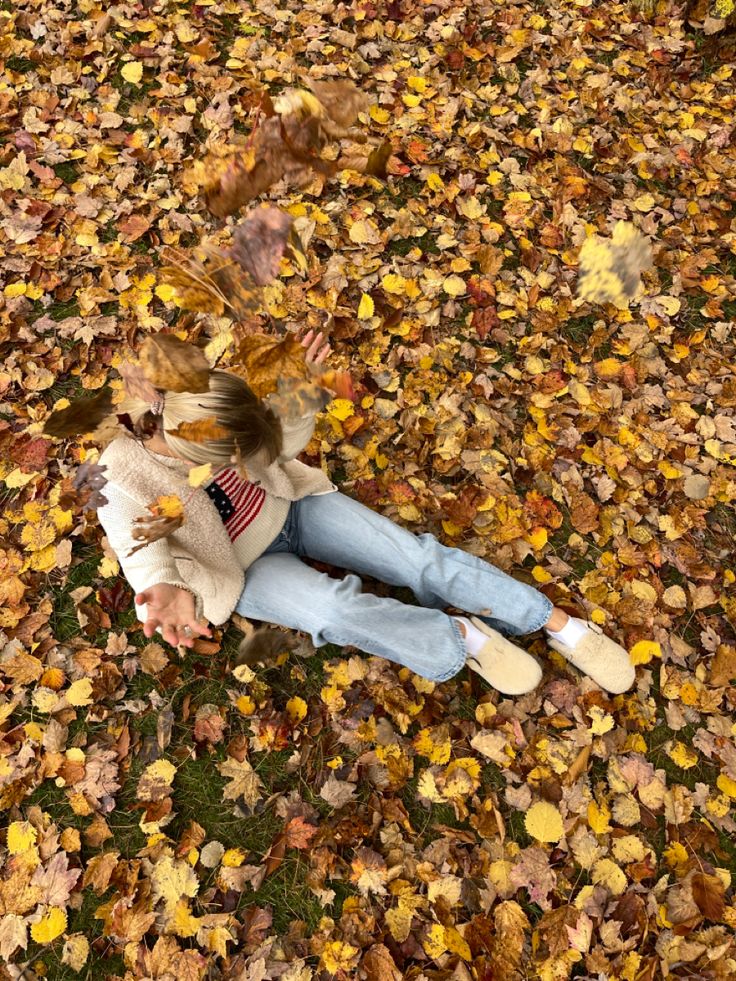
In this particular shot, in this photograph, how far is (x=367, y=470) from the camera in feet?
9.37

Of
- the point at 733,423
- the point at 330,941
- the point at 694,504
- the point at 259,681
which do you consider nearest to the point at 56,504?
the point at 259,681

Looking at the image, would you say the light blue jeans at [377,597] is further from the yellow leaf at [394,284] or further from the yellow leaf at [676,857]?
the yellow leaf at [394,284]

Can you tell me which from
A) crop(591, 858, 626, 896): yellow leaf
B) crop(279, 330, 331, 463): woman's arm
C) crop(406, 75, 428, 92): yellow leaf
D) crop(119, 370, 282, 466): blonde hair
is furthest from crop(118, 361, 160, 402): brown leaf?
crop(406, 75, 428, 92): yellow leaf

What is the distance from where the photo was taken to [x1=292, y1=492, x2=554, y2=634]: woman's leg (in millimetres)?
2365

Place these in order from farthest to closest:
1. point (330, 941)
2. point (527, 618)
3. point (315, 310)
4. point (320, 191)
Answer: point (320, 191), point (315, 310), point (527, 618), point (330, 941)

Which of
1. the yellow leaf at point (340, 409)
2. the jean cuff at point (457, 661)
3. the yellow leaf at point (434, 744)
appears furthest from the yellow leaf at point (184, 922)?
the yellow leaf at point (340, 409)

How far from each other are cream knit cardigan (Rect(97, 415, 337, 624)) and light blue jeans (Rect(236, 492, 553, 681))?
4.4 inches

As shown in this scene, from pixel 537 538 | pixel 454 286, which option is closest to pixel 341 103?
pixel 454 286

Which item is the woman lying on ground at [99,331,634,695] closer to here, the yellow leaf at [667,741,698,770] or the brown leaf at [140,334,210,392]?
the brown leaf at [140,334,210,392]

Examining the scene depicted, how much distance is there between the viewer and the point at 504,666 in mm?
2344

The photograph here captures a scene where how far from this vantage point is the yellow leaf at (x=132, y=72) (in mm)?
3811

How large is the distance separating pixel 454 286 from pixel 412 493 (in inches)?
45.5

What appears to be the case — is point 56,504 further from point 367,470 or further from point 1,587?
point 367,470

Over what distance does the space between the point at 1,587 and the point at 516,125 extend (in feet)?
11.7
